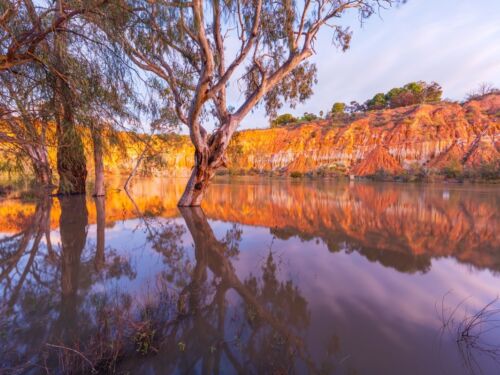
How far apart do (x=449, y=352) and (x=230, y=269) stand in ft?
7.29

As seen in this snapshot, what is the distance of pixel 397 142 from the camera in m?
31.7

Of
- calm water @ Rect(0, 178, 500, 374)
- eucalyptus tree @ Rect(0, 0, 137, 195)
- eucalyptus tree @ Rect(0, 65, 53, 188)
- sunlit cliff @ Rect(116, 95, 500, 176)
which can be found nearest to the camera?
calm water @ Rect(0, 178, 500, 374)

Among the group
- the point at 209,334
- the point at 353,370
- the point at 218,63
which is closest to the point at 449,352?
the point at 353,370

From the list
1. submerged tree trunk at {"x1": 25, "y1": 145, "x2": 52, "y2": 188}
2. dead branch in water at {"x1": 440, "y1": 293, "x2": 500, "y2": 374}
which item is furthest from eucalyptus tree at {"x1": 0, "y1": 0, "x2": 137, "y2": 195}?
dead branch in water at {"x1": 440, "y1": 293, "x2": 500, "y2": 374}

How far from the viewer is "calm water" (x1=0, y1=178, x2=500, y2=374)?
1697mm

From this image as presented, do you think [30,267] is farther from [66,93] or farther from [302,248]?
[302,248]

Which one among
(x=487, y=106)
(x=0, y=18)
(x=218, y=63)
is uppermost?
(x=487, y=106)

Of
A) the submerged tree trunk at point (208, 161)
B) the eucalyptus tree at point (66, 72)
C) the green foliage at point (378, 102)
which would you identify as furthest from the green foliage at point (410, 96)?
the eucalyptus tree at point (66, 72)

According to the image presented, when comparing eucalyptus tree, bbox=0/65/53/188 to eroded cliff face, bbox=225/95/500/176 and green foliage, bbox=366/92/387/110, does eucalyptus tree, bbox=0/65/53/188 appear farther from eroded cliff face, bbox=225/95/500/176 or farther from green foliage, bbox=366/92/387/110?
green foliage, bbox=366/92/387/110

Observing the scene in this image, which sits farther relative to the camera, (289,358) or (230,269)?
(230,269)

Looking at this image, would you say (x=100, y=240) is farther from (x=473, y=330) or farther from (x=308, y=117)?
(x=308, y=117)

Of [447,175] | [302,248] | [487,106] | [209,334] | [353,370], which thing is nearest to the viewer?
[353,370]

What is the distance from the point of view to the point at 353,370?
1.63 metres

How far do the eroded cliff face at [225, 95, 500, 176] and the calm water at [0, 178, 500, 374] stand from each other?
68.9 ft
